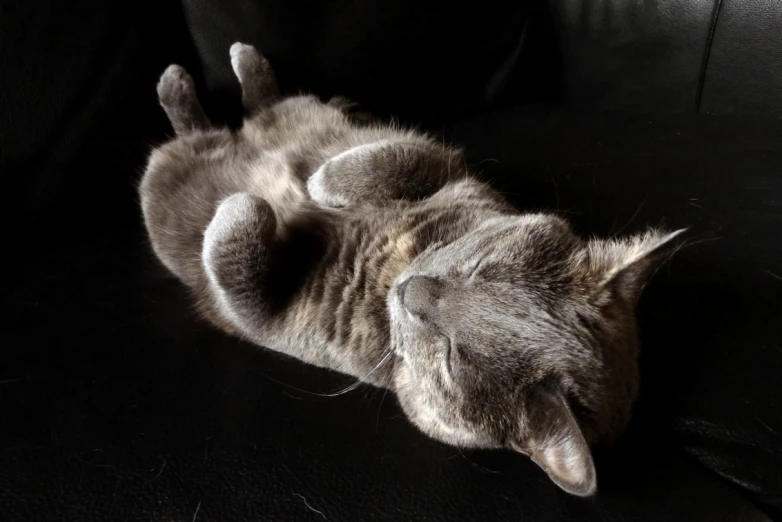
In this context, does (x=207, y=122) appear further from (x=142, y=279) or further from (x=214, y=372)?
(x=214, y=372)

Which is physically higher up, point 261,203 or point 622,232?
point 261,203

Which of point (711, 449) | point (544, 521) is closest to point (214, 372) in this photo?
point (544, 521)

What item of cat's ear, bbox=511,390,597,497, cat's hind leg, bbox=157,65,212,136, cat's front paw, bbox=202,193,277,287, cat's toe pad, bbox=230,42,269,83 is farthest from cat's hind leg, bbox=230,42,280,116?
cat's ear, bbox=511,390,597,497

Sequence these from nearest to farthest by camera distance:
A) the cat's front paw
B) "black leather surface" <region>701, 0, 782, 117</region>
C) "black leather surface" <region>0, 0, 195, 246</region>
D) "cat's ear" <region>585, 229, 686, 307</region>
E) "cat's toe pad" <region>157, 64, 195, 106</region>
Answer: "cat's ear" <region>585, 229, 686, 307</region>, the cat's front paw, "black leather surface" <region>0, 0, 195, 246</region>, "cat's toe pad" <region>157, 64, 195, 106</region>, "black leather surface" <region>701, 0, 782, 117</region>

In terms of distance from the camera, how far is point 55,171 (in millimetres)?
1221

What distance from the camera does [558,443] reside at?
0.78 m

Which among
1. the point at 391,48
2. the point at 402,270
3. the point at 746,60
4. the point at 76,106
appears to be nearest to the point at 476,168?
the point at 391,48

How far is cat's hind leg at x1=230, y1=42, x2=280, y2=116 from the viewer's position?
4.40ft

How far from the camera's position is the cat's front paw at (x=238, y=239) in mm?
1014

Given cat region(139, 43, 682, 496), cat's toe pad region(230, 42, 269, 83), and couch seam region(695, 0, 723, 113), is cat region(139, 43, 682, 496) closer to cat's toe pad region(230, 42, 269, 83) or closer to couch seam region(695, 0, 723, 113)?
cat's toe pad region(230, 42, 269, 83)

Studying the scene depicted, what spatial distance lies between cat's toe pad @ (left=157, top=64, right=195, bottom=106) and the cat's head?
2.32 ft

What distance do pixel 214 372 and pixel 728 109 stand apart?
1.47 meters

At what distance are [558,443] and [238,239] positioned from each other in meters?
0.61

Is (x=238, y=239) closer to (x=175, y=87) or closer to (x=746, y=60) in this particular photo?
(x=175, y=87)
